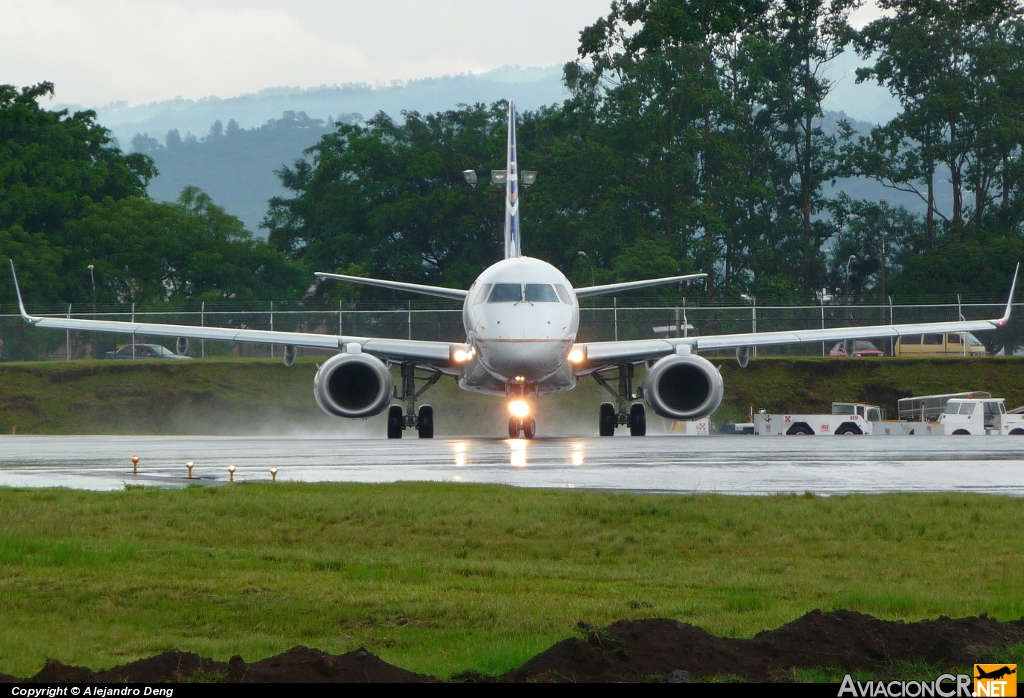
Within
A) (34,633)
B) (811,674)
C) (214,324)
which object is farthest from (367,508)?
(214,324)

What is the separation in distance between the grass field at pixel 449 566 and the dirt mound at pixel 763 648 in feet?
1.83

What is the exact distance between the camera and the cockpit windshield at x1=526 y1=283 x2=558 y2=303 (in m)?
26.3

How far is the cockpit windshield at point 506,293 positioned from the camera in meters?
26.3

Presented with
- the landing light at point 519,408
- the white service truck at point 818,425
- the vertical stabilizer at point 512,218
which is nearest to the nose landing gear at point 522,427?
the landing light at point 519,408

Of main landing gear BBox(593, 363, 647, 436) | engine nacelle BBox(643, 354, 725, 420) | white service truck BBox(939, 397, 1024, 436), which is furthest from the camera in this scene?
white service truck BBox(939, 397, 1024, 436)

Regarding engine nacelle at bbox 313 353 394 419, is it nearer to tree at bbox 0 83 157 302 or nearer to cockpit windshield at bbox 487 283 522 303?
cockpit windshield at bbox 487 283 522 303

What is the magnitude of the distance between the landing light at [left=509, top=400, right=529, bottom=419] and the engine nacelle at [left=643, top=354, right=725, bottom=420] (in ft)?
8.72

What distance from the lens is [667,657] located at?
602cm

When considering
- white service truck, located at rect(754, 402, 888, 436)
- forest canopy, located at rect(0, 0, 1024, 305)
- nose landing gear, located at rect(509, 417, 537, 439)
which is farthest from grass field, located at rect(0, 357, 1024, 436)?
forest canopy, located at rect(0, 0, 1024, 305)

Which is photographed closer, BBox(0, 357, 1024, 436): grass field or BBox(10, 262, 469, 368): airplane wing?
BBox(10, 262, 469, 368): airplane wing

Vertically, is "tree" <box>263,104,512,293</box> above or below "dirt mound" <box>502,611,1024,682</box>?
above

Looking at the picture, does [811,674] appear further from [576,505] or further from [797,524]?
[576,505]

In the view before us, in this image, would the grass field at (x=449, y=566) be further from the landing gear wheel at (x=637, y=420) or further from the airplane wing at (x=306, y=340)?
the landing gear wheel at (x=637, y=420)

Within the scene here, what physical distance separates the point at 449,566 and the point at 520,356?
16152mm
